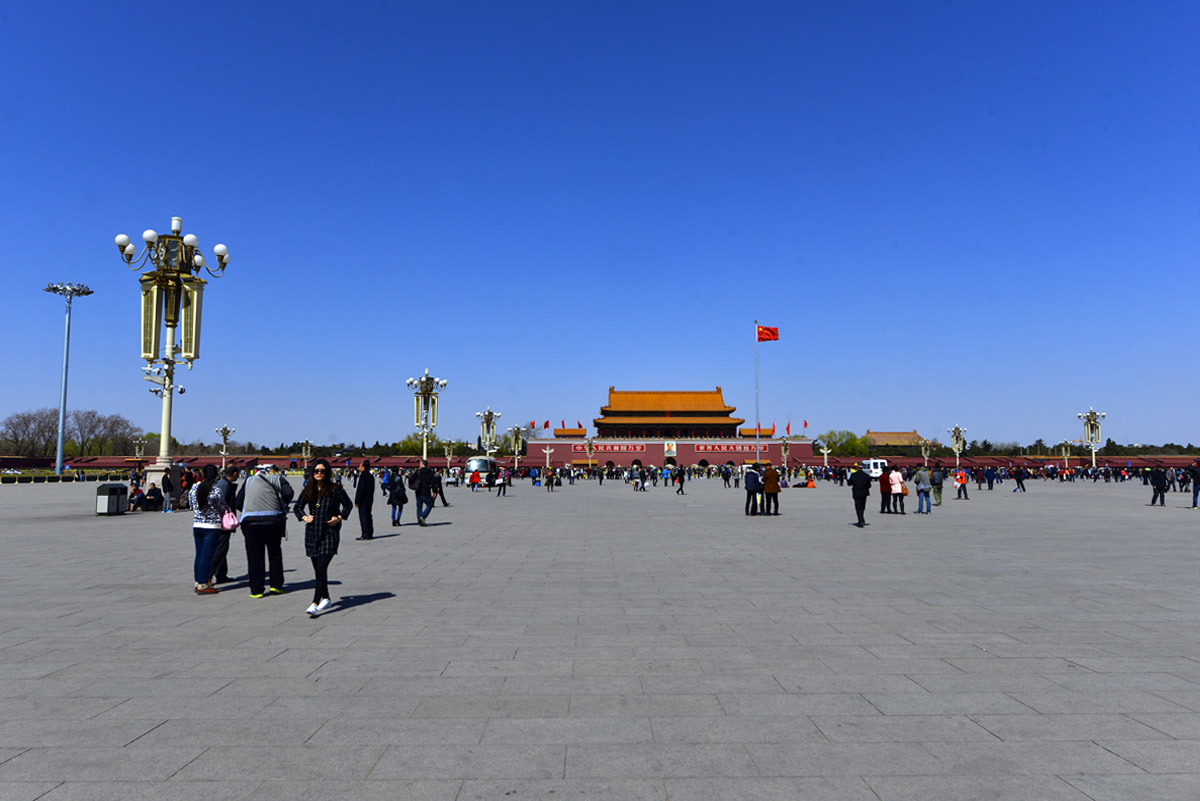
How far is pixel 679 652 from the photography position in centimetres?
507

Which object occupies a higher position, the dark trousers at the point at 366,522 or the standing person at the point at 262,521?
the standing person at the point at 262,521

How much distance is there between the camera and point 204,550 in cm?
748

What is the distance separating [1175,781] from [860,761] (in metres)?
1.27

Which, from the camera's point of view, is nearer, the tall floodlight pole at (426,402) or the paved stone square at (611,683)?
the paved stone square at (611,683)

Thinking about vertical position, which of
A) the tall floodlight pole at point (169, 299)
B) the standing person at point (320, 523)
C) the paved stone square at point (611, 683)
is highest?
the tall floodlight pole at point (169, 299)

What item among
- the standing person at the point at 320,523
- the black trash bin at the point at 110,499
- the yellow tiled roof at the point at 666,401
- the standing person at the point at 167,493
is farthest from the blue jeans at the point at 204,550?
the yellow tiled roof at the point at 666,401

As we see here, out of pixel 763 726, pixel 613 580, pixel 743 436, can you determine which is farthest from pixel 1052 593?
pixel 743 436

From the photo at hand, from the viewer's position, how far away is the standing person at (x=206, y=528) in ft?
24.3

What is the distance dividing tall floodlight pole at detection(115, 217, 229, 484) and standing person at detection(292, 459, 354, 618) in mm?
15800

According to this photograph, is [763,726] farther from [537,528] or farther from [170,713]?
[537,528]

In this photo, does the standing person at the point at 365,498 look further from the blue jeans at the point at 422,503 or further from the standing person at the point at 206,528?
the standing person at the point at 206,528

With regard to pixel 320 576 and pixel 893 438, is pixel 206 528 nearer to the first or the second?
pixel 320 576

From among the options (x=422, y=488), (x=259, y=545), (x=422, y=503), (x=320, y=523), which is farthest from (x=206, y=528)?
(x=422, y=503)

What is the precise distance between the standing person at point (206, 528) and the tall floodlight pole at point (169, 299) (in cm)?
1400
